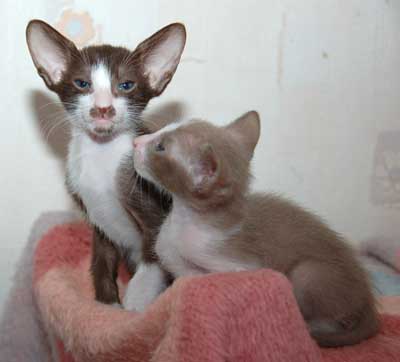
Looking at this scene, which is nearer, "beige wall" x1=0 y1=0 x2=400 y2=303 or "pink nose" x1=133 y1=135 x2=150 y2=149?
"pink nose" x1=133 y1=135 x2=150 y2=149

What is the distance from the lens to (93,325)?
106 cm

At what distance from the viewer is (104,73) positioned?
51.3 inches

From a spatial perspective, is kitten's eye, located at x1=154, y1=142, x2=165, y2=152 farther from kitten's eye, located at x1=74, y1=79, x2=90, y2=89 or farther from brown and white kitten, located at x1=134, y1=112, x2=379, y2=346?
kitten's eye, located at x1=74, y1=79, x2=90, y2=89

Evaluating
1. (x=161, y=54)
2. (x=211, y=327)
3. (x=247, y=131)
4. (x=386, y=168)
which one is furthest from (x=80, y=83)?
(x=386, y=168)

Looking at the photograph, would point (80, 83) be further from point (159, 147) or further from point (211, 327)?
point (211, 327)

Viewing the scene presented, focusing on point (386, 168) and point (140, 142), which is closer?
point (140, 142)

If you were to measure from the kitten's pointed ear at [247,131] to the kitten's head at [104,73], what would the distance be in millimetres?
244

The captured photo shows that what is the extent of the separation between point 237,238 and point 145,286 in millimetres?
308

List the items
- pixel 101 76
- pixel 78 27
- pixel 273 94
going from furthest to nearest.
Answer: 1. pixel 273 94
2. pixel 78 27
3. pixel 101 76

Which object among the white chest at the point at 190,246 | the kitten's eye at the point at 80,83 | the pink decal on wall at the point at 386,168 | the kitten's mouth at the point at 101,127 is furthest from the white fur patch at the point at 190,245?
the pink decal on wall at the point at 386,168

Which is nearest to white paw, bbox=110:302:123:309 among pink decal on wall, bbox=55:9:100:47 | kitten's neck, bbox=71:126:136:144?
kitten's neck, bbox=71:126:136:144

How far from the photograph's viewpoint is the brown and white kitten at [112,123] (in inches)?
51.4

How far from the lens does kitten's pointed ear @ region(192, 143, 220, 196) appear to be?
3.42 feet

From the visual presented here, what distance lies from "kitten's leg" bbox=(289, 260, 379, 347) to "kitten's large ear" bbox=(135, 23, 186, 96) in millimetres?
602
